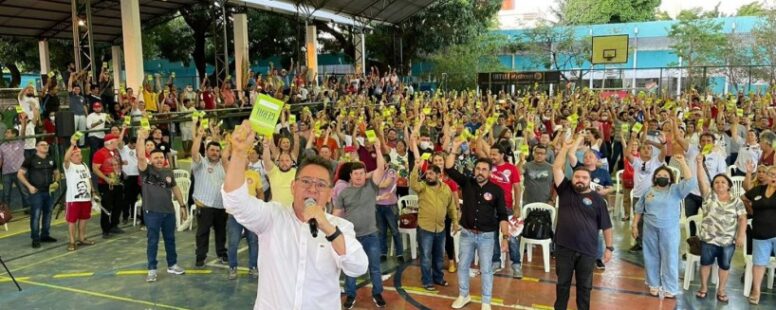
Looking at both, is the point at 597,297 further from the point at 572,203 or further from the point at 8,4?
the point at 8,4

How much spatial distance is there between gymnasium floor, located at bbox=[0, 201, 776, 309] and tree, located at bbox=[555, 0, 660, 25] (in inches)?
1506

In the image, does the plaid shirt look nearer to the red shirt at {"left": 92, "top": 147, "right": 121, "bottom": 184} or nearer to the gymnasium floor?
the red shirt at {"left": 92, "top": 147, "right": 121, "bottom": 184}

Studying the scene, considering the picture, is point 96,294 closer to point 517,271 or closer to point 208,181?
point 208,181

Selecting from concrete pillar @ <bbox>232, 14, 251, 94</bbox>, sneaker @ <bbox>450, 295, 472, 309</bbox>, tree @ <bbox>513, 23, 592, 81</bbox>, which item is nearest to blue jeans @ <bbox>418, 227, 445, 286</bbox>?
sneaker @ <bbox>450, 295, 472, 309</bbox>

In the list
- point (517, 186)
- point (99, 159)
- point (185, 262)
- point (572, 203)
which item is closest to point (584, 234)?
point (572, 203)

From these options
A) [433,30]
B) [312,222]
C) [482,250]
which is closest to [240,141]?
[312,222]

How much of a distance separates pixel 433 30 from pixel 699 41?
14.4 metres

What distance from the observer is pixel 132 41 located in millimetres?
19547

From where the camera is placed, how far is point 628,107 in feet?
48.1

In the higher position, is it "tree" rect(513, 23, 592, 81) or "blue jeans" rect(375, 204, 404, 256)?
"tree" rect(513, 23, 592, 81)

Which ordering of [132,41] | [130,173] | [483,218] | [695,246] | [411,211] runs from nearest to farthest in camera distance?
[483,218] < [695,246] < [411,211] < [130,173] < [132,41]

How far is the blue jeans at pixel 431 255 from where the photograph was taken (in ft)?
21.1

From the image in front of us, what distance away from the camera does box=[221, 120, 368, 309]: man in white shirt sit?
7.82ft

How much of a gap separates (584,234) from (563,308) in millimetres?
708
